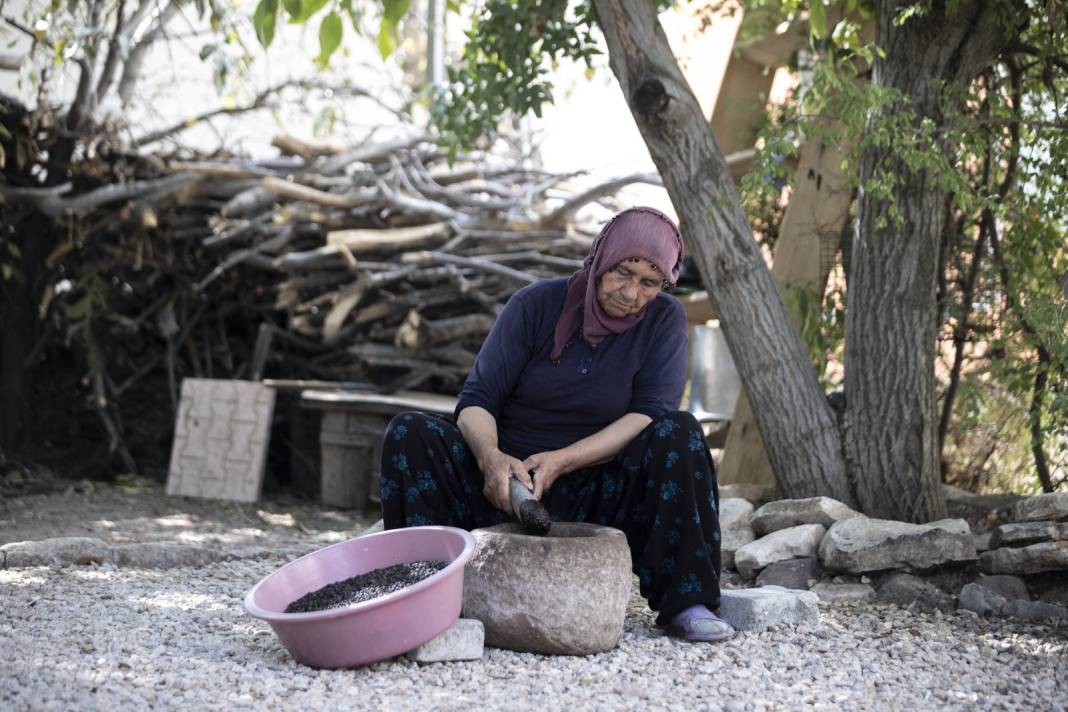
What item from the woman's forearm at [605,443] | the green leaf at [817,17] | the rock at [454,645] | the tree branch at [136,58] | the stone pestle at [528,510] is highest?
the tree branch at [136,58]

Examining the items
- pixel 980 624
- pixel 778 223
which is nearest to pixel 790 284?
pixel 778 223

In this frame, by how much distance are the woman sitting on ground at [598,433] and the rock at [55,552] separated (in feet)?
4.62

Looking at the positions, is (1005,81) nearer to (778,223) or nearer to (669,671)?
(778,223)

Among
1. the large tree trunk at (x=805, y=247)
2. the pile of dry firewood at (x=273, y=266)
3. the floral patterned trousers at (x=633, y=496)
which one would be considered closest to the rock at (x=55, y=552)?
the floral patterned trousers at (x=633, y=496)

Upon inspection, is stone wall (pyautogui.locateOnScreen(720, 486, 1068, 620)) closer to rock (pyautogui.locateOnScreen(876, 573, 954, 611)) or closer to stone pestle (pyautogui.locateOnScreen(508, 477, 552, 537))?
rock (pyautogui.locateOnScreen(876, 573, 954, 611))

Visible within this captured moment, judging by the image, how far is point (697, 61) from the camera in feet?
23.1

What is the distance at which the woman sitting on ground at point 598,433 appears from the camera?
317 centimetres

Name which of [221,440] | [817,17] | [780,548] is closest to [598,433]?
[780,548]

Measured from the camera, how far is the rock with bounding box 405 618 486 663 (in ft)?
9.50

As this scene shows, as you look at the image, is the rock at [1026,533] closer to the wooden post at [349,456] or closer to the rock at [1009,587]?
the rock at [1009,587]

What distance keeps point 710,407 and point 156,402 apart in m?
3.58

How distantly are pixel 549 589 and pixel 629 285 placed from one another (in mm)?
887

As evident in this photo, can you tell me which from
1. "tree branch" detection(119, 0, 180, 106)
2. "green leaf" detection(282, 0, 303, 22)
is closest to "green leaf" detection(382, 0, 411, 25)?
"green leaf" detection(282, 0, 303, 22)

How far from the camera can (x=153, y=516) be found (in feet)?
20.0
